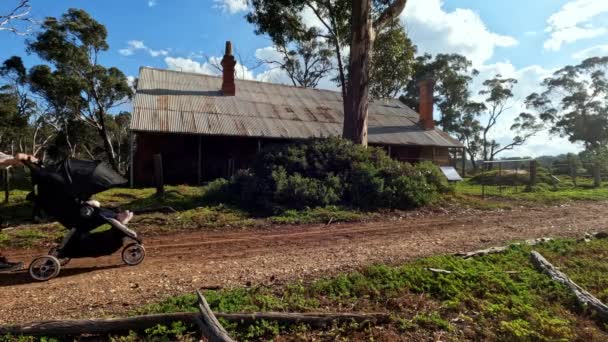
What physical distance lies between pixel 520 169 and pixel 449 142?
6540mm

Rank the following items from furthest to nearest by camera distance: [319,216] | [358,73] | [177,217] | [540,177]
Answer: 1. [540,177]
2. [358,73]
3. [319,216]
4. [177,217]

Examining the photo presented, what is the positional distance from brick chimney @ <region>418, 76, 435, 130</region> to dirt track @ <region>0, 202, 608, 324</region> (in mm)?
14160

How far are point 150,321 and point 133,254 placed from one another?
90.7 inches

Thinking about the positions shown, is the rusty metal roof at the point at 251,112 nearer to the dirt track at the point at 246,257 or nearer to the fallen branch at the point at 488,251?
the dirt track at the point at 246,257

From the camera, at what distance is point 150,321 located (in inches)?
136

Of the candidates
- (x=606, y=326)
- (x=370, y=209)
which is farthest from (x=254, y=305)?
(x=370, y=209)

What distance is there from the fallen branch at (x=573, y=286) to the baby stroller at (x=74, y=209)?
5735 mm

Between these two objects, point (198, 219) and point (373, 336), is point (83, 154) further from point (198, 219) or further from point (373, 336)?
point (373, 336)

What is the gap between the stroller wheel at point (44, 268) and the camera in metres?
4.76

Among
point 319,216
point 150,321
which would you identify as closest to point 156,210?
point 319,216

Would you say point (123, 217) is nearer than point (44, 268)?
No

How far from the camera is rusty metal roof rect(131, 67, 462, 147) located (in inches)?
647

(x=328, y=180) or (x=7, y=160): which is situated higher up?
(x=7, y=160)

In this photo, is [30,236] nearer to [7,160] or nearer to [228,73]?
[7,160]
